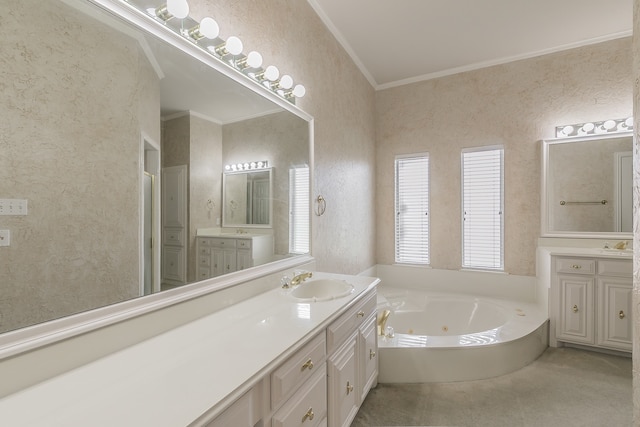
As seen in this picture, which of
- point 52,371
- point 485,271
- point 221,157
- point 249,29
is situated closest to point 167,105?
point 221,157

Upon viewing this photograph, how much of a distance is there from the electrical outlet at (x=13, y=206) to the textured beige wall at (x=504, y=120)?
351 cm

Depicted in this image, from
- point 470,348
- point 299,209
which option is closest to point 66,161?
point 299,209

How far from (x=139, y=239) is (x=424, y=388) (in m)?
2.14

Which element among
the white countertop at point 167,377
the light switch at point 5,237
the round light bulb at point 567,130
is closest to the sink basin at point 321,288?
the white countertop at point 167,377

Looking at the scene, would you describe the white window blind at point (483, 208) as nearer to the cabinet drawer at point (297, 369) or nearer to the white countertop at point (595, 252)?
the white countertop at point (595, 252)

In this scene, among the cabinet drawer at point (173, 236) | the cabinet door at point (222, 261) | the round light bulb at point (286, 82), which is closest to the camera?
the cabinet drawer at point (173, 236)

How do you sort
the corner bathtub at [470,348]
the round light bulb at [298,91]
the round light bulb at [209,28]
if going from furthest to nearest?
the corner bathtub at [470,348]
the round light bulb at [298,91]
the round light bulb at [209,28]

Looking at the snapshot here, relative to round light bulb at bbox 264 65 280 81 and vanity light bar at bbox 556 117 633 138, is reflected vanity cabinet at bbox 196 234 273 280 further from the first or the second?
vanity light bar at bbox 556 117 633 138

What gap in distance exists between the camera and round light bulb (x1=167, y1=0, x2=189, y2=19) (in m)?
1.18

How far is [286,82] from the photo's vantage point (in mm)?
1949

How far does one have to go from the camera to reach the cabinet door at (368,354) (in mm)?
1769

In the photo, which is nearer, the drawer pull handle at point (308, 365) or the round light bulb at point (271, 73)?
the drawer pull handle at point (308, 365)

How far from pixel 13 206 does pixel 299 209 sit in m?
1.55

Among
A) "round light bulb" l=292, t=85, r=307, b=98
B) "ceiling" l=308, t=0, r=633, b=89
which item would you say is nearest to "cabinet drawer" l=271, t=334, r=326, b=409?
"round light bulb" l=292, t=85, r=307, b=98
